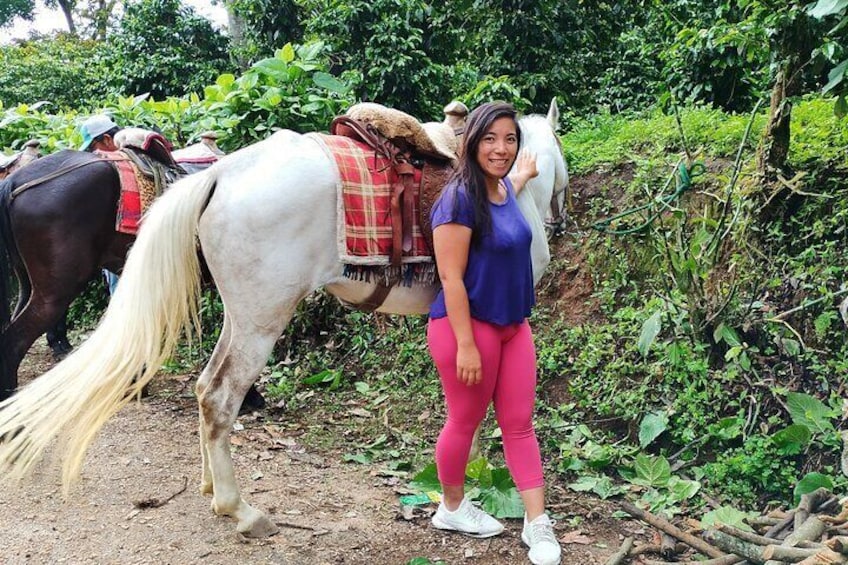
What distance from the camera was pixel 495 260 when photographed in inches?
105

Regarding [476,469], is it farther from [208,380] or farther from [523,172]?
[523,172]

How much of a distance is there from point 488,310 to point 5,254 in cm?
313

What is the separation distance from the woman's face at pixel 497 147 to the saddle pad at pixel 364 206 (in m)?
0.53

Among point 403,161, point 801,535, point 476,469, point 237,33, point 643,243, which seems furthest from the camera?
point 237,33

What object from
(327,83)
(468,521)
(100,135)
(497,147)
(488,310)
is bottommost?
(468,521)

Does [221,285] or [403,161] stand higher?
[403,161]

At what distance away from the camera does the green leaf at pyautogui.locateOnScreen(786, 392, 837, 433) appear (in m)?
3.24

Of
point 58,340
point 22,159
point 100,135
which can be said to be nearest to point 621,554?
point 100,135

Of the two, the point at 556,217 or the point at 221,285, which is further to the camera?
the point at 556,217

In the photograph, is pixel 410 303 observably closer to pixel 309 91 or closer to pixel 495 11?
pixel 309 91

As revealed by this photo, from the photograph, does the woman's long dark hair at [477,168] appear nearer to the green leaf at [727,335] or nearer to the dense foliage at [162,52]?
the green leaf at [727,335]

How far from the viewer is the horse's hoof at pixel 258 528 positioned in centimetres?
301

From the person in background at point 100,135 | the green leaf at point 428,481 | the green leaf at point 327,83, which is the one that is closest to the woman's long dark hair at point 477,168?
the green leaf at point 428,481

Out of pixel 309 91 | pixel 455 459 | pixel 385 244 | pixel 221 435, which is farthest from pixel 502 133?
pixel 309 91
